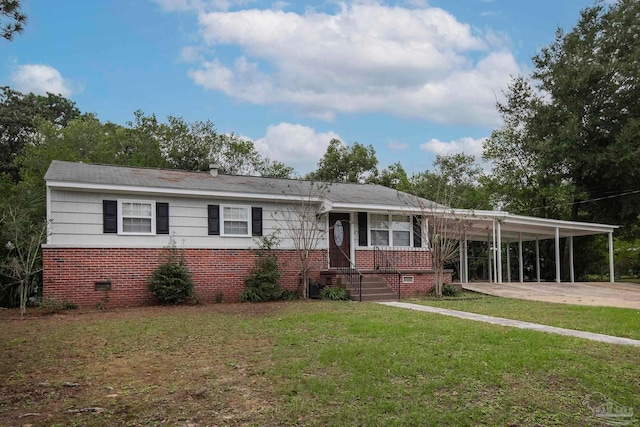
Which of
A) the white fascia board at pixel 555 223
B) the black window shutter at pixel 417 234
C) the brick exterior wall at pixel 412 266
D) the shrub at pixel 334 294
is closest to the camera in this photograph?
the shrub at pixel 334 294

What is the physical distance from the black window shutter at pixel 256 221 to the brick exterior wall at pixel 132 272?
646mm

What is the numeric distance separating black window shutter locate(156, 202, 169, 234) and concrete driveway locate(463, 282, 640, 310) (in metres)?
10.0

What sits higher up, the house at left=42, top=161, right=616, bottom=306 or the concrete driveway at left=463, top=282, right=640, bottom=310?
the house at left=42, top=161, right=616, bottom=306

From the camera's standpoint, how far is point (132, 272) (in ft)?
44.8

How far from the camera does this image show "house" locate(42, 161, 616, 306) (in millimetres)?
13078

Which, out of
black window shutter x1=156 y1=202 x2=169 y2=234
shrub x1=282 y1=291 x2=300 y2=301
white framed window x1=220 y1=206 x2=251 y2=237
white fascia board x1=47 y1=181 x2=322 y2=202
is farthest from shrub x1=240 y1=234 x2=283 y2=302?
black window shutter x1=156 y1=202 x2=169 y2=234

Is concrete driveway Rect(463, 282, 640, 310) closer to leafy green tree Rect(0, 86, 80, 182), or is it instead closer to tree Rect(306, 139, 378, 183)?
tree Rect(306, 139, 378, 183)

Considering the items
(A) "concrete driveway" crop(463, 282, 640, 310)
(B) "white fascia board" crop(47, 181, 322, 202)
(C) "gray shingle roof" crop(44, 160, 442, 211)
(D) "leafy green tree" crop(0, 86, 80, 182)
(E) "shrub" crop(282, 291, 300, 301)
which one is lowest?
(A) "concrete driveway" crop(463, 282, 640, 310)

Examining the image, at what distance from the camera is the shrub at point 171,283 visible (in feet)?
43.8

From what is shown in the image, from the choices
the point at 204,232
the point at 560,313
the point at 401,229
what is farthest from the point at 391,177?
the point at 560,313

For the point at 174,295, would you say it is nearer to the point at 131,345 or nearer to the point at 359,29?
the point at 131,345

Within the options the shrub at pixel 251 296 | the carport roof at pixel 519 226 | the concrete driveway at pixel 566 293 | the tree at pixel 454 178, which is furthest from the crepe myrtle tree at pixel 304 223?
the tree at pixel 454 178

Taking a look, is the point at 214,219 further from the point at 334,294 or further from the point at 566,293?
the point at 566,293

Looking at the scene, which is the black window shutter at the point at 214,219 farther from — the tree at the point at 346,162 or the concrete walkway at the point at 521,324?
the tree at the point at 346,162
